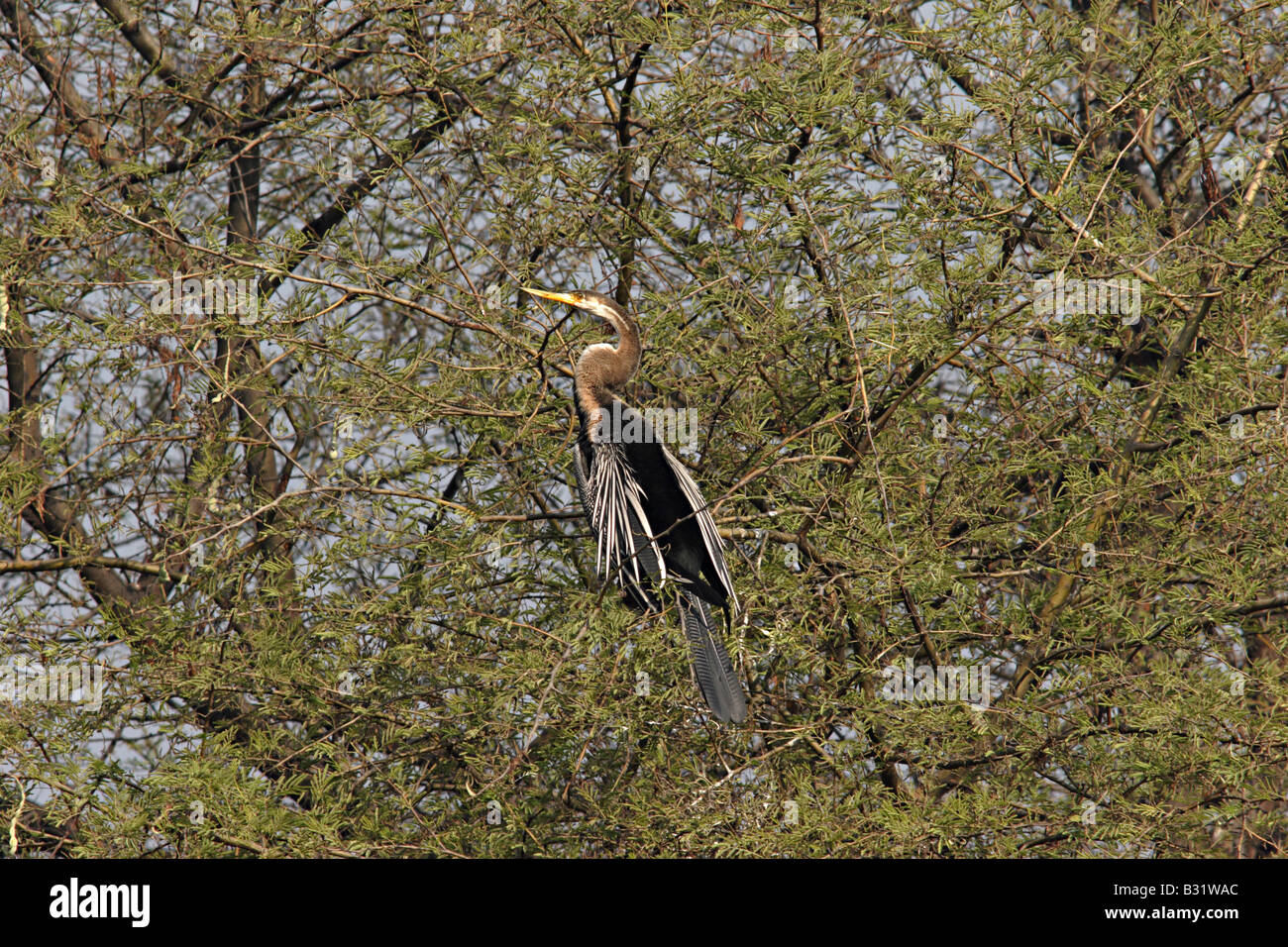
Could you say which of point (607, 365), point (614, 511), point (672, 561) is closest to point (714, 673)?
point (672, 561)

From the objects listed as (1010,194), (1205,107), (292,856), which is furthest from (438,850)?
(1205,107)

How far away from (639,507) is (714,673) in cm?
93

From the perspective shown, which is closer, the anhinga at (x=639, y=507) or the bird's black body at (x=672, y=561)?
the bird's black body at (x=672, y=561)

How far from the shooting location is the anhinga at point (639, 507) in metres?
4.21

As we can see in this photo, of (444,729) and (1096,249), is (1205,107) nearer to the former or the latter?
(1096,249)

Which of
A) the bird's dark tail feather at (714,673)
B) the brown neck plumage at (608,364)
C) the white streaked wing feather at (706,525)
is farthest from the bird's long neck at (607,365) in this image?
the bird's dark tail feather at (714,673)

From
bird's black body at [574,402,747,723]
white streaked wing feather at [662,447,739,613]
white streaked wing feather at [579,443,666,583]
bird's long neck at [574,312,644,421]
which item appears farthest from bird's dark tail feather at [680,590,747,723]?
bird's long neck at [574,312,644,421]

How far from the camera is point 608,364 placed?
4.99 metres

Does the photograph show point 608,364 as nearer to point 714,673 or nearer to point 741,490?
point 741,490

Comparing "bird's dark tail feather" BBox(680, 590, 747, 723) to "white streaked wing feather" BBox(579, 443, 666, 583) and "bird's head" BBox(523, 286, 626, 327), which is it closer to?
"white streaked wing feather" BBox(579, 443, 666, 583)

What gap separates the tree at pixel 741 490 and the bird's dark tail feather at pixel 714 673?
0.21 feet

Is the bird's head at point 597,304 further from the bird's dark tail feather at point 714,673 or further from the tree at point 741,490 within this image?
the bird's dark tail feather at point 714,673

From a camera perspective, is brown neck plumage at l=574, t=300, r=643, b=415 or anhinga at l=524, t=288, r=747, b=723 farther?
brown neck plumage at l=574, t=300, r=643, b=415

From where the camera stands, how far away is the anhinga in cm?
421
